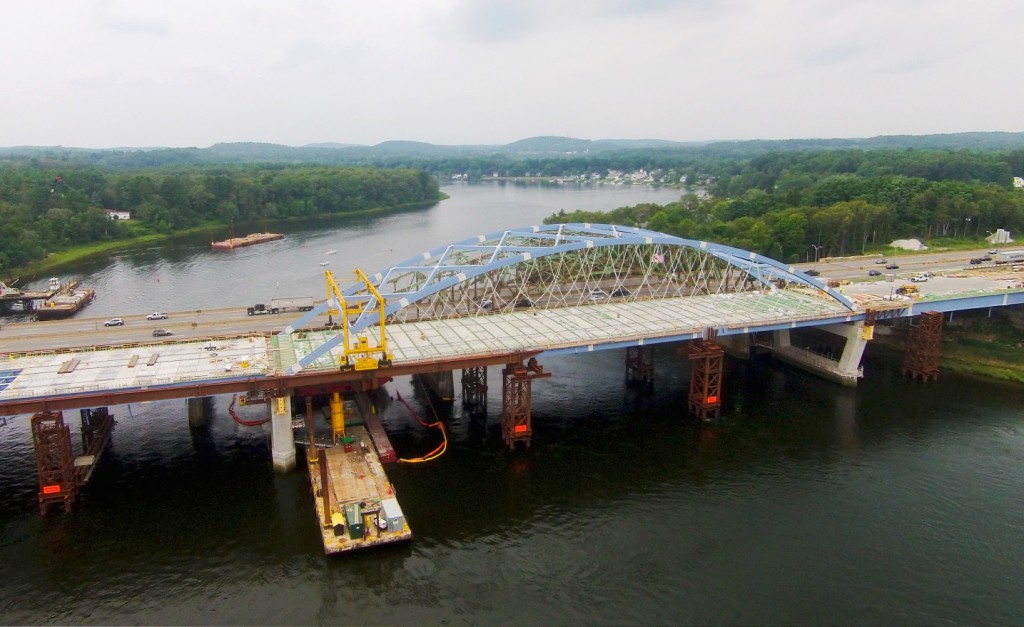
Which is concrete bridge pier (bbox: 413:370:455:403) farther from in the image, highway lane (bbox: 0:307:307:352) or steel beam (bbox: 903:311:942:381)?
steel beam (bbox: 903:311:942:381)

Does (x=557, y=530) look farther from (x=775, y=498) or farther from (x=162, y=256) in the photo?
(x=162, y=256)

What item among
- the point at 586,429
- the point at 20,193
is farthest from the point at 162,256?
the point at 586,429

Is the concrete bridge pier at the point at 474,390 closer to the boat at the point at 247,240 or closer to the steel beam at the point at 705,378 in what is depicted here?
the steel beam at the point at 705,378

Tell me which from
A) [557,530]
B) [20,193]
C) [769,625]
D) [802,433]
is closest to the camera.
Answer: [769,625]

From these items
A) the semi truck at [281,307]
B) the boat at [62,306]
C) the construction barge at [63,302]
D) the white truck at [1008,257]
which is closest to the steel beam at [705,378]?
the semi truck at [281,307]

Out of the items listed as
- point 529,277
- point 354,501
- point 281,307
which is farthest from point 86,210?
point 354,501

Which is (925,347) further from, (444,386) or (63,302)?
(63,302)
